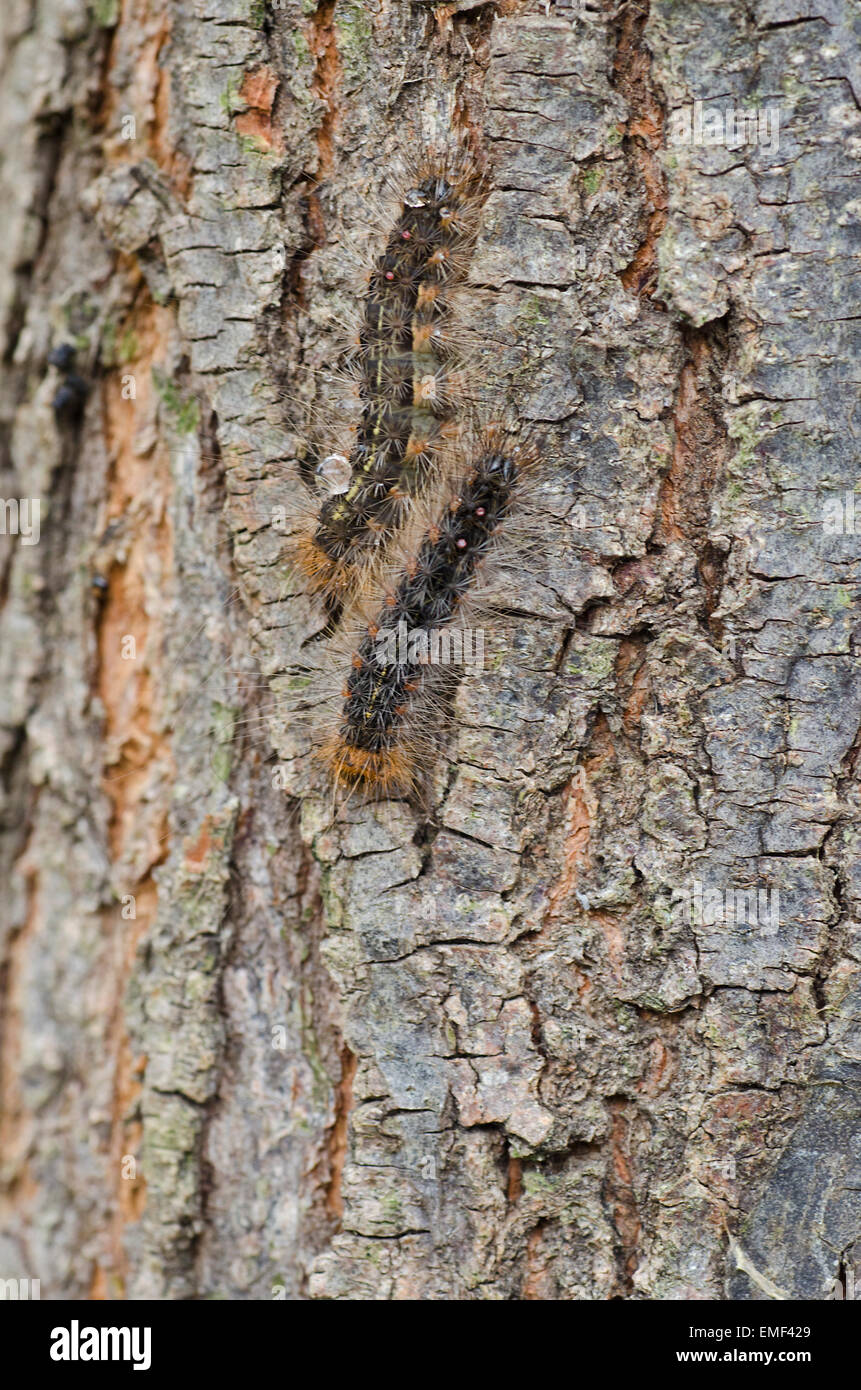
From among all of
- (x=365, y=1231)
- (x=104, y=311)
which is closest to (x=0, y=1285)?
(x=365, y=1231)

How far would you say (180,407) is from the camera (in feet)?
9.80

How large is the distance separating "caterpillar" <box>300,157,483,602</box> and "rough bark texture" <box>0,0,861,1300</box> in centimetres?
10

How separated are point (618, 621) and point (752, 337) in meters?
0.71

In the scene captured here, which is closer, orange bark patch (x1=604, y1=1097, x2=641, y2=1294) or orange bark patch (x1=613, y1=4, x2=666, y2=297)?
orange bark patch (x1=613, y1=4, x2=666, y2=297)

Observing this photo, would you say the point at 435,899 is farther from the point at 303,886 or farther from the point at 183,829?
the point at 183,829

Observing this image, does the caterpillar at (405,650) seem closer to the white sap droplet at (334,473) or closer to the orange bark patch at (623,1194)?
the white sap droplet at (334,473)

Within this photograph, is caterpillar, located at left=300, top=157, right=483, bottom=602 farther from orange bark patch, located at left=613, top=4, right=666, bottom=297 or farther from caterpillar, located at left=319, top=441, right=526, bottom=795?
orange bark patch, located at left=613, top=4, right=666, bottom=297

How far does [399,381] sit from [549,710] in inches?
37.5

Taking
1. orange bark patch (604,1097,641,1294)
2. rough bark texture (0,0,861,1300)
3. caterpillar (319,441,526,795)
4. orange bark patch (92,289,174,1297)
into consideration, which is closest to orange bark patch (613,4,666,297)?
rough bark texture (0,0,861,1300)

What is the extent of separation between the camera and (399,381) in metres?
2.69

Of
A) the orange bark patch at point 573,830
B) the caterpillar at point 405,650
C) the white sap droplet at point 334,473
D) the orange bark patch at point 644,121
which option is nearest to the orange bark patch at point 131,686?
the white sap droplet at point 334,473

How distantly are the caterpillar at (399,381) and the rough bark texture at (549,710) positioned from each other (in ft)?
0.32

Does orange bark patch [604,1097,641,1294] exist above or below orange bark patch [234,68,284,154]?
below

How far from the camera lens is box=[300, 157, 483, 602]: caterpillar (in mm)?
2561
